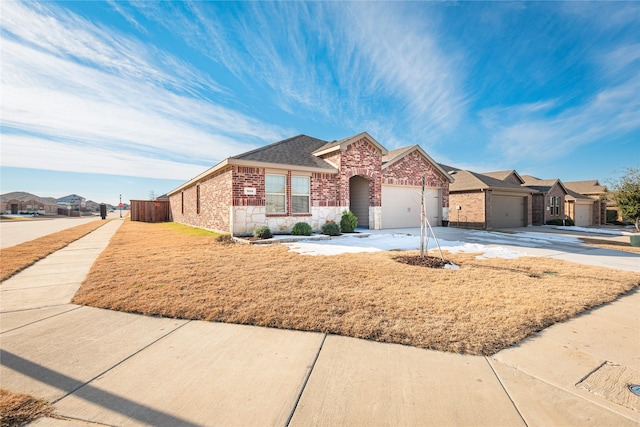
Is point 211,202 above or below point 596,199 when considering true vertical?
below

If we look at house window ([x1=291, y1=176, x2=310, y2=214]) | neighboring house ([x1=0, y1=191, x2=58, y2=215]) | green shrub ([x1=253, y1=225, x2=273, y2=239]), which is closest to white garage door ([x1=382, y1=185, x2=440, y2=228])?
house window ([x1=291, y1=176, x2=310, y2=214])

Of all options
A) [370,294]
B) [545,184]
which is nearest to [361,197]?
[370,294]

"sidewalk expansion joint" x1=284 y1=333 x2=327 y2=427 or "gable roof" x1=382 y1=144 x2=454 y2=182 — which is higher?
"gable roof" x1=382 y1=144 x2=454 y2=182

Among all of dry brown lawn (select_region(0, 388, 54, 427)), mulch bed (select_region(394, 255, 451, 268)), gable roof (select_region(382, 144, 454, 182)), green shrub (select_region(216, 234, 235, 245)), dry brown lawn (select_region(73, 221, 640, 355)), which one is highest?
gable roof (select_region(382, 144, 454, 182))

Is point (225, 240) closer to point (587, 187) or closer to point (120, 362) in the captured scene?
point (120, 362)

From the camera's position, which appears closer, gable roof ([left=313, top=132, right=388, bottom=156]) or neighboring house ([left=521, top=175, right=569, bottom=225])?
gable roof ([left=313, top=132, right=388, bottom=156])

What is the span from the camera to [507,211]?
65.5ft

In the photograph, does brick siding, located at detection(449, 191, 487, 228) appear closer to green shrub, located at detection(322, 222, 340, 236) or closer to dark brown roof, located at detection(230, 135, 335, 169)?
dark brown roof, located at detection(230, 135, 335, 169)

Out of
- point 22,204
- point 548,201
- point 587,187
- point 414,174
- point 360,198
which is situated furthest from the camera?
point 22,204

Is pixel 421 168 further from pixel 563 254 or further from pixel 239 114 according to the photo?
pixel 239 114

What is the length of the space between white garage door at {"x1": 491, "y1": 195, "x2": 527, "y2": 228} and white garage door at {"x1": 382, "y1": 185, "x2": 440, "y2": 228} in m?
5.30

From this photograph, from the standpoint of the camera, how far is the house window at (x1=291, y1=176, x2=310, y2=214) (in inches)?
487

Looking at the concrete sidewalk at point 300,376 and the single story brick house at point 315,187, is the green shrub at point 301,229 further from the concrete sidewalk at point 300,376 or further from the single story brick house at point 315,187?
the concrete sidewalk at point 300,376

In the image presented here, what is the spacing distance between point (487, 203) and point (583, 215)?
18.3 meters
